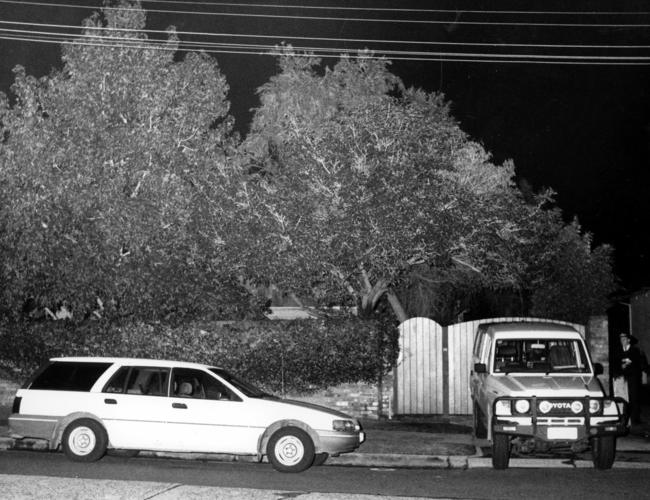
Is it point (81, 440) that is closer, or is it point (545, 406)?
point (545, 406)

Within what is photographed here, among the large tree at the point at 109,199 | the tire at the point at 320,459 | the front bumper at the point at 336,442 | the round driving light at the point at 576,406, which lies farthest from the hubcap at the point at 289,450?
the large tree at the point at 109,199

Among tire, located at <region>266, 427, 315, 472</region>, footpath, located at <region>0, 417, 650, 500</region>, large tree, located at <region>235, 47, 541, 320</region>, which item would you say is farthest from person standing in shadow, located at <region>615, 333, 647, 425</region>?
tire, located at <region>266, 427, 315, 472</region>

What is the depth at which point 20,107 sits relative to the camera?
17.1 m

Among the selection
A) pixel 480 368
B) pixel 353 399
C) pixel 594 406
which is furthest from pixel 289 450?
pixel 353 399

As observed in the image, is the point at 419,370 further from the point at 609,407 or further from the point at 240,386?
the point at 609,407

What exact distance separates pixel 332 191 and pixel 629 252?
2456cm

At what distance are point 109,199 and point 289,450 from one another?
750 centimetres

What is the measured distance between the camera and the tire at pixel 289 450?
1102cm

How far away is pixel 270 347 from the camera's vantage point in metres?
16.1

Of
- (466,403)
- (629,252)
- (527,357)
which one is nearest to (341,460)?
(527,357)

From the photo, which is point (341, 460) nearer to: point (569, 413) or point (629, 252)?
point (569, 413)

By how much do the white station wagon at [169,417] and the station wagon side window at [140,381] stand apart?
0.05 feet

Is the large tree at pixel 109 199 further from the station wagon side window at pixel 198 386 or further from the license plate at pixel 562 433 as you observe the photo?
the license plate at pixel 562 433

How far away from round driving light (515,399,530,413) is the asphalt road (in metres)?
0.83
